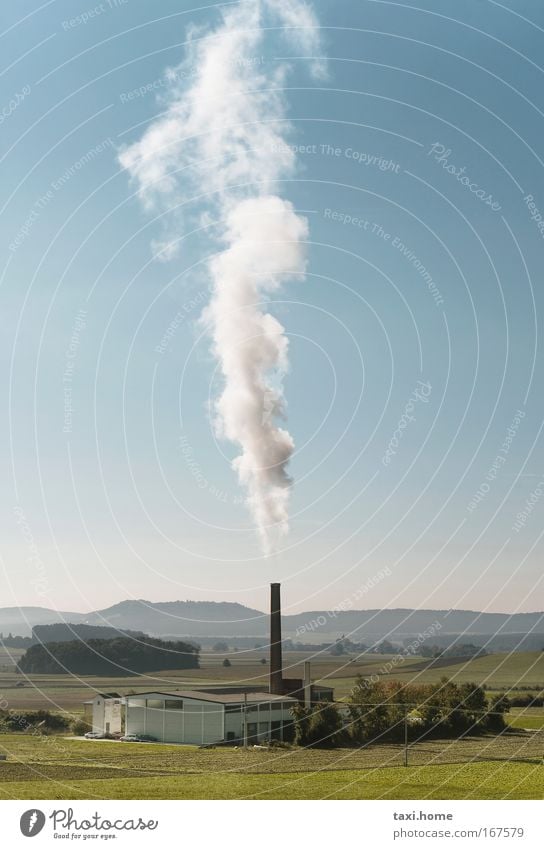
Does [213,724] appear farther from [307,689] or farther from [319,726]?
[307,689]

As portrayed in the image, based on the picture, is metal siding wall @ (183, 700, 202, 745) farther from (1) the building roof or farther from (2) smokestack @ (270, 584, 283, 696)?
(2) smokestack @ (270, 584, 283, 696)

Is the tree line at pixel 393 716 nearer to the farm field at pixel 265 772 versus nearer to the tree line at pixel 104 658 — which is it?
the farm field at pixel 265 772

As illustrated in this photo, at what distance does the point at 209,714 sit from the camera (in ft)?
150

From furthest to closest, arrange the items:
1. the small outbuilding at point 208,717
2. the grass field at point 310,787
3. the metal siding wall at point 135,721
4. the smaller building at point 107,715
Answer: the smaller building at point 107,715, the metal siding wall at point 135,721, the small outbuilding at point 208,717, the grass field at point 310,787

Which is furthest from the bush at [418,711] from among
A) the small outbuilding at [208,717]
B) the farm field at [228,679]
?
the farm field at [228,679]

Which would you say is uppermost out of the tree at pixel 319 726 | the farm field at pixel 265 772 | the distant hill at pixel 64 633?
the distant hill at pixel 64 633
